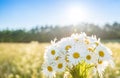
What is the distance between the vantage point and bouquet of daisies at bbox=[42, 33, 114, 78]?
8.69 feet

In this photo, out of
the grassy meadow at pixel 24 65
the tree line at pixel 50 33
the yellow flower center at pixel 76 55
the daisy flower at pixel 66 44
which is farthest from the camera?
the tree line at pixel 50 33

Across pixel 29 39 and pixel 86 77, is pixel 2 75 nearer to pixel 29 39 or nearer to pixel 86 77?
pixel 86 77

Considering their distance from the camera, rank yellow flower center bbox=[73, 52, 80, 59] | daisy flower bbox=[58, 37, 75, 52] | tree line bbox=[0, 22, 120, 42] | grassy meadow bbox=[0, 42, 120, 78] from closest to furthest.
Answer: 1. yellow flower center bbox=[73, 52, 80, 59]
2. daisy flower bbox=[58, 37, 75, 52]
3. grassy meadow bbox=[0, 42, 120, 78]
4. tree line bbox=[0, 22, 120, 42]

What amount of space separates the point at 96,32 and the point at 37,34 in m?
9.55

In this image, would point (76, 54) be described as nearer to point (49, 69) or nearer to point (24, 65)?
point (49, 69)

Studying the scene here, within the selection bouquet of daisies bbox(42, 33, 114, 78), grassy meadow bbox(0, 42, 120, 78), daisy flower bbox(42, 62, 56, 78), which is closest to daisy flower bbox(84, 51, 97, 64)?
bouquet of daisies bbox(42, 33, 114, 78)

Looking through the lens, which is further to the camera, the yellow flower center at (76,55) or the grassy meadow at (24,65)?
the grassy meadow at (24,65)

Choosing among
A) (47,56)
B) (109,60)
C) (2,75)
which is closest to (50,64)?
(47,56)

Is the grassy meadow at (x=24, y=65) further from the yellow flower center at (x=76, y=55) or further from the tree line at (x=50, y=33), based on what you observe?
the tree line at (x=50, y=33)

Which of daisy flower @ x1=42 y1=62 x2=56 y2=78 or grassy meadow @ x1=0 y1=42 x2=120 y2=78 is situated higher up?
daisy flower @ x1=42 y1=62 x2=56 y2=78

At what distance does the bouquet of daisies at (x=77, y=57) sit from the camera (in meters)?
2.65

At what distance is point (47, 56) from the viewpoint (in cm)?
282

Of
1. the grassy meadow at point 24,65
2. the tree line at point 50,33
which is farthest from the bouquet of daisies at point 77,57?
the tree line at point 50,33

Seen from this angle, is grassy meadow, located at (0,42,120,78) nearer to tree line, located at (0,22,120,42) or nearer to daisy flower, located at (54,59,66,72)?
daisy flower, located at (54,59,66,72)
